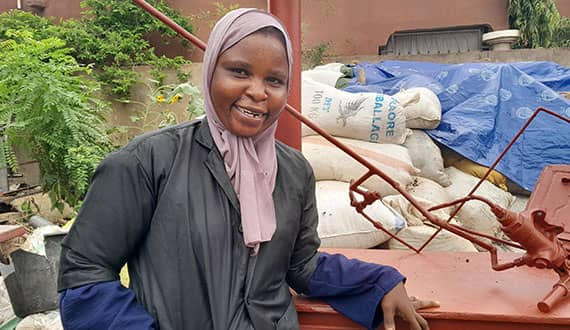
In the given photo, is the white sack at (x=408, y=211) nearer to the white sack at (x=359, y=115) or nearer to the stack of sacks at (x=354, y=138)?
the stack of sacks at (x=354, y=138)

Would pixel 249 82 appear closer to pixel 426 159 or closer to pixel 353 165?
pixel 353 165

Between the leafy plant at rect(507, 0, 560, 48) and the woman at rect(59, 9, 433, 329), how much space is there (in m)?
7.26

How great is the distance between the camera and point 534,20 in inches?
276

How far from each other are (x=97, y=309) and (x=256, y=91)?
1.76 feet

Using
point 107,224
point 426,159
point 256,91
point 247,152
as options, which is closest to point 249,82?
point 256,91

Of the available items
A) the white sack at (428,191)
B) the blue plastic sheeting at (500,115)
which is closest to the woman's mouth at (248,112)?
the white sack at (428,191)

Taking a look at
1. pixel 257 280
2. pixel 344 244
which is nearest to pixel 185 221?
pixel 257 280

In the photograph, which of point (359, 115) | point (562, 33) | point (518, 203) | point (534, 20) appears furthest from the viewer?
point (562, 33)

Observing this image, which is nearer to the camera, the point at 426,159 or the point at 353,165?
the point at 353,165

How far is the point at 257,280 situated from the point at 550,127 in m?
3.07

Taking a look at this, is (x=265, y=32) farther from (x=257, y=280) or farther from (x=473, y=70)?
(x=473, y=70)

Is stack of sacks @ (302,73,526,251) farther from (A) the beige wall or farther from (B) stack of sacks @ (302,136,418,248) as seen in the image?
(A) the beige wall

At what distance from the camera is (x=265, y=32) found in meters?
0.95

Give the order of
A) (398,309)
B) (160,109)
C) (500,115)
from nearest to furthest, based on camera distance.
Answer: (398,309) → (500,115) → (160,109)
